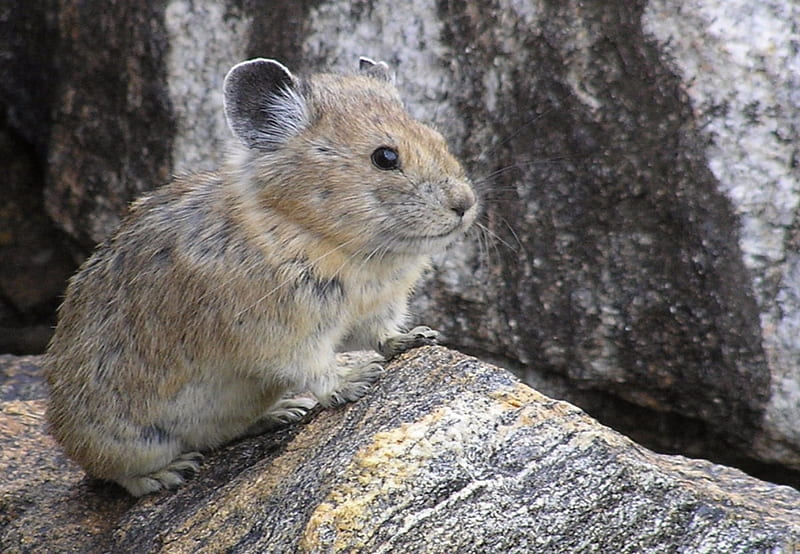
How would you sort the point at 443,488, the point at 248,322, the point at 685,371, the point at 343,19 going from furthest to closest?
the point at 343,19
the point at 685,371
the point at 248,322
the point at 443,488

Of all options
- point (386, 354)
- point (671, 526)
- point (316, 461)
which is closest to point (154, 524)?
point (316, 461)

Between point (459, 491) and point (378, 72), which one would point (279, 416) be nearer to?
point (459, 491)

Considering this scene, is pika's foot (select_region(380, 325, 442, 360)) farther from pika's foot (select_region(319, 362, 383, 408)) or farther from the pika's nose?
the pika's nose

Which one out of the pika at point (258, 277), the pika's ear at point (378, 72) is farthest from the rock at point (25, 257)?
the pika's ear at point (378, 72)

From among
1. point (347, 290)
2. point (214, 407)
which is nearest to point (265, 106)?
point (347, 290)

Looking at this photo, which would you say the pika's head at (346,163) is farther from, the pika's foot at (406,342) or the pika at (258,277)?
the pika's foot at (406,342)

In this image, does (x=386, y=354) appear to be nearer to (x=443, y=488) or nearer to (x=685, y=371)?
(x=443, y=488)

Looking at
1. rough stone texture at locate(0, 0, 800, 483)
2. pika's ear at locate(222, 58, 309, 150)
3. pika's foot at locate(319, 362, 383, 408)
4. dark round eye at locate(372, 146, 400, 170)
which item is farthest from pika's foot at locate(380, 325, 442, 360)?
pika's ear at locate(222, 58, 309, 150)

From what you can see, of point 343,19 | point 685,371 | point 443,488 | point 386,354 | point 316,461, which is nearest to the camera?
point 443,488

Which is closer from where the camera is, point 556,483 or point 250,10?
point 556,483
